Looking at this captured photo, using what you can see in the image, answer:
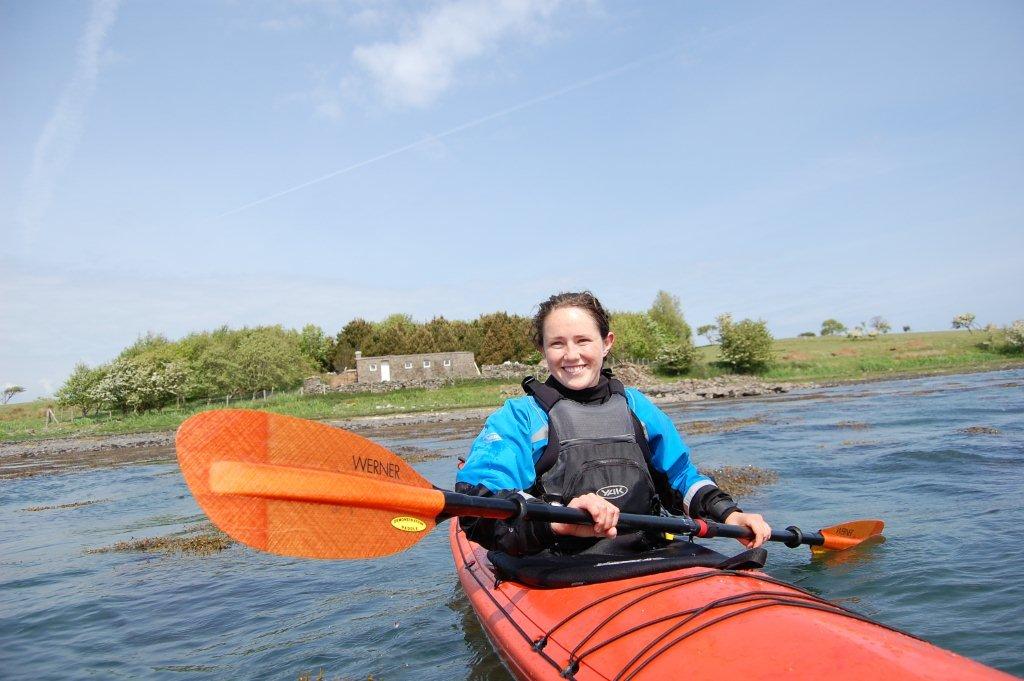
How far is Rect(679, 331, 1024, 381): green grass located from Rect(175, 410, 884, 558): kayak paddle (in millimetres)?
39591

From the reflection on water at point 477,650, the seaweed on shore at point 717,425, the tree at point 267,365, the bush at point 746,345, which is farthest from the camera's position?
the tree at point 267,365

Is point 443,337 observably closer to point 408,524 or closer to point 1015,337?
point 1015,337

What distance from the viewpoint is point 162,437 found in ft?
91.4

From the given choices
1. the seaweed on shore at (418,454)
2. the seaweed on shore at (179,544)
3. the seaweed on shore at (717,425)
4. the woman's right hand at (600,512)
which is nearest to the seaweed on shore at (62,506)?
the seaweed on shore at (179,544)

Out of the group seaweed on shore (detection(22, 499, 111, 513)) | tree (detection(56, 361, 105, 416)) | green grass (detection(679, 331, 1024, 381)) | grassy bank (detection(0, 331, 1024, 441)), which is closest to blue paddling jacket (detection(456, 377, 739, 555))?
seaweed on shore (detection(22, 499, 111, 513))

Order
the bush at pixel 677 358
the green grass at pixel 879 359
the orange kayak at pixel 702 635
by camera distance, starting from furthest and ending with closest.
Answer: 1. the bush at pixel 677 358
2. the green grass at pixel 879 359
3. the orange kayak at pixel 702 635

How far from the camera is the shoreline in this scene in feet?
66.5

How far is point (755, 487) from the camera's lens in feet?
29.3

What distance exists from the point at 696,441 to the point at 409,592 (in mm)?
10345

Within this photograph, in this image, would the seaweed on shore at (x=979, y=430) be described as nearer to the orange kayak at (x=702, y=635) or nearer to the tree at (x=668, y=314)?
the orange kayak at (x=702, y=635)

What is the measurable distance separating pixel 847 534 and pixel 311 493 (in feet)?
15.4

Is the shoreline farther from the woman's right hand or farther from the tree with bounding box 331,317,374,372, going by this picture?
the tree with bounding box 331,317,374,372

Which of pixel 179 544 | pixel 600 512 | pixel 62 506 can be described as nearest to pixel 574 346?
pixel 600 512

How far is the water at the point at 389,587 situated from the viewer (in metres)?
4.35
